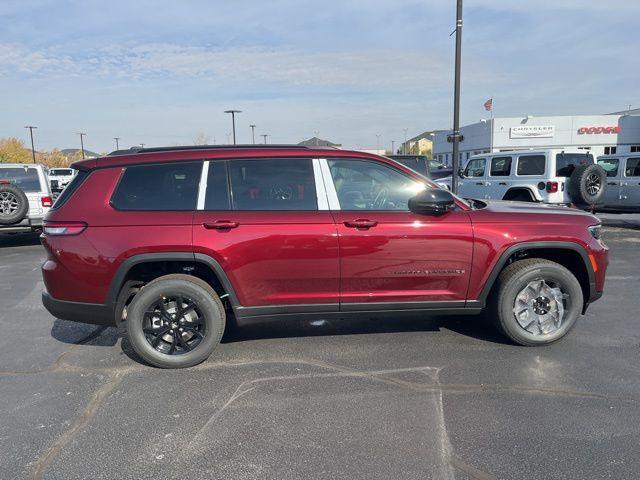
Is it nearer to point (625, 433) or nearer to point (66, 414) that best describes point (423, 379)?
point (625, 433)

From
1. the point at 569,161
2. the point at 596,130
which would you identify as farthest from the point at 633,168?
the point at 596,130

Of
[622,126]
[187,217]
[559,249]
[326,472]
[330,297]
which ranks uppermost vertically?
[622,126]

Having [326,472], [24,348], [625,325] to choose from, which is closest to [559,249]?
[625,325]

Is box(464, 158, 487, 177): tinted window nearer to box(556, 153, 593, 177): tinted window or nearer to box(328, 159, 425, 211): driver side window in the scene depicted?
box(556, 153, 593, 177): tinted window

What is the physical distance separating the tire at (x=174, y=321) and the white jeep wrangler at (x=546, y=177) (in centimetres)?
911

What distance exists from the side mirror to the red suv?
11 mm

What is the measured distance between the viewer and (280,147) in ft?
13.2

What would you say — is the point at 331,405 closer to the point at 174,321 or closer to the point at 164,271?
the point at 174,321

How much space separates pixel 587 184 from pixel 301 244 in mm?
8986

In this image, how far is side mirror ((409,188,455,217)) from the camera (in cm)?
372

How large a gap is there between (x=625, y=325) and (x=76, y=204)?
523 centimetres

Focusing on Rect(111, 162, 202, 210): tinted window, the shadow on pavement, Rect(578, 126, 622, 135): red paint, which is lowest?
the shadow on pavement

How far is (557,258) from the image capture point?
14.2 ft

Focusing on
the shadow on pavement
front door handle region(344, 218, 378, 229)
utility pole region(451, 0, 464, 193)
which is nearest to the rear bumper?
front door handle region(344, 218, 378, 229)
